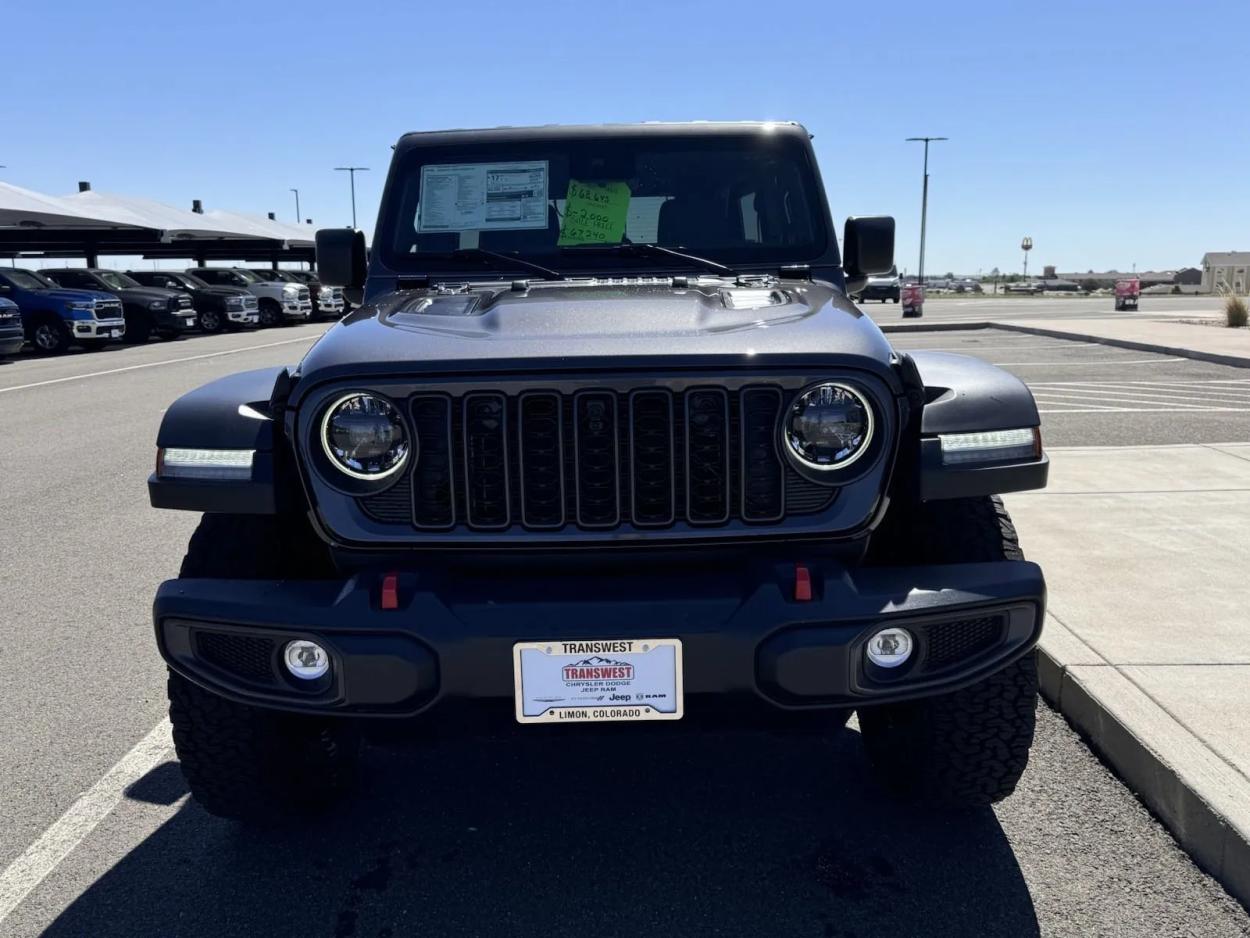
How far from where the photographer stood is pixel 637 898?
2.76 metres

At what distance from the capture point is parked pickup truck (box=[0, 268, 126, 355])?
21703 mm

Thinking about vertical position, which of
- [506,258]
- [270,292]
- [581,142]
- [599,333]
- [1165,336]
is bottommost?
[1165,336]

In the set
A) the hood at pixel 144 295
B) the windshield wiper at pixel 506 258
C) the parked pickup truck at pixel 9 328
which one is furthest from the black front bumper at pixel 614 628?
the hood at pixel 144 295

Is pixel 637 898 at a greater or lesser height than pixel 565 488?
lesser

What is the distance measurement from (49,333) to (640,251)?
2127 centimetres

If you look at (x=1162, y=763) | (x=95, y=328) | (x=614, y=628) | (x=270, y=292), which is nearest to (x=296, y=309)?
(x=270, y=292)

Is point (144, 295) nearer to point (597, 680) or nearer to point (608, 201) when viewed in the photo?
point (608, 201)

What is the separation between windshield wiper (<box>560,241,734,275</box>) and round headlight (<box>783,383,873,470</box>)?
127cm

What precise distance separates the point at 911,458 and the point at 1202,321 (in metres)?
25.8

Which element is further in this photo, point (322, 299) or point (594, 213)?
point (322, 299)

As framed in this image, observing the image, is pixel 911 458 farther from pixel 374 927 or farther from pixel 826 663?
pixel 374 927

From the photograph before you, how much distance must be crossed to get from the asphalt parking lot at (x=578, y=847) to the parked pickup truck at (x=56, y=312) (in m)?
19.5

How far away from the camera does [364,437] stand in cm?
259

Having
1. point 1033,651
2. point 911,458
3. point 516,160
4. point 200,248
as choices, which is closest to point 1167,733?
point 1033,651
